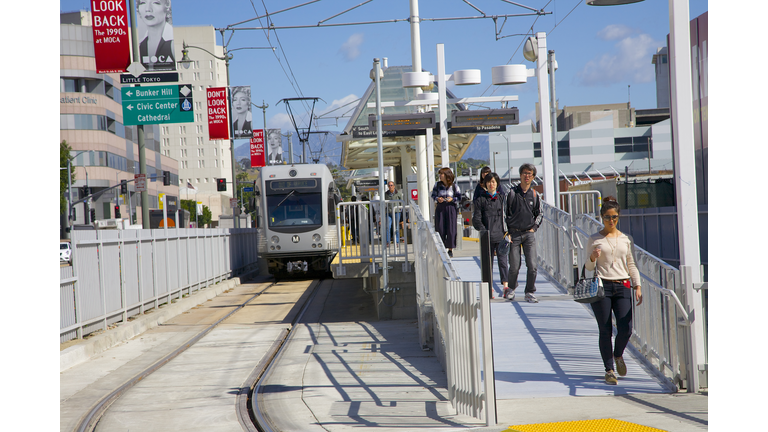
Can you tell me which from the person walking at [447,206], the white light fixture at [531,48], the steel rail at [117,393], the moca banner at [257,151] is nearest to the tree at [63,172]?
the moca banner at [257,151]

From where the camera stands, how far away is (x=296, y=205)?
73.8ft

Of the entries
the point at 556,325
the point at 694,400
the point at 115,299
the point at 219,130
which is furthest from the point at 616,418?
the point at 219,130

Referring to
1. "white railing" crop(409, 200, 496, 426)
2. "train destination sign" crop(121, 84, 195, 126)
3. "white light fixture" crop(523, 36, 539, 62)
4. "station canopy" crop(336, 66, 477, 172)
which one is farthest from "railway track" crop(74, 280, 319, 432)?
"white light fixture" crop(523, 36, 539, 62)

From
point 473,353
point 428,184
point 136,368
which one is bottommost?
point 136,368

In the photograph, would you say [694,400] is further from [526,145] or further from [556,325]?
[526,145]

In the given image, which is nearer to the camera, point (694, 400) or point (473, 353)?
point (473, 353)

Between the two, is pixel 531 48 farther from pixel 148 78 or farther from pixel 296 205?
pixel 296 205

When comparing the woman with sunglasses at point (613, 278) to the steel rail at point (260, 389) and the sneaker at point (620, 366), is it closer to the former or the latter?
the sneaker at point (620, 366)

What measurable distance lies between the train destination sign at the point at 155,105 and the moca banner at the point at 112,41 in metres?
1.69

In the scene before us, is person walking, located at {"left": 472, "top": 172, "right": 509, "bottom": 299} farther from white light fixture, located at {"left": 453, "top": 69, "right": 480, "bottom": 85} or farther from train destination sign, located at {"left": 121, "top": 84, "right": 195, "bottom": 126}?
train destination sign, located at {"left": 121, "top": 84, "right": 195, "bottom": 126}

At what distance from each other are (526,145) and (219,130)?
67258 millimetres

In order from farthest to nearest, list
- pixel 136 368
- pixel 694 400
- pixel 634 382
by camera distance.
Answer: pixel 136 368
pixel 634 382
pixel 694 400

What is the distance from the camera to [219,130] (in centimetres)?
2248

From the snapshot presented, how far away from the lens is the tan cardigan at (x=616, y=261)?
6602 millimetres
